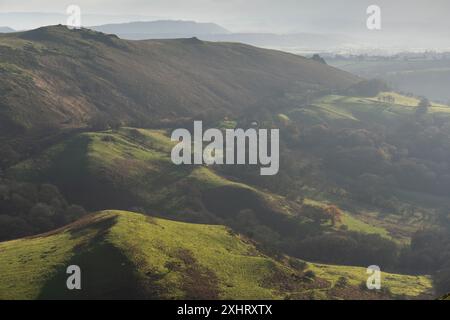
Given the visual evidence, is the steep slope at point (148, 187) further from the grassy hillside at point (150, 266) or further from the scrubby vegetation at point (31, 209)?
the grassy hillside at point (150, 266)

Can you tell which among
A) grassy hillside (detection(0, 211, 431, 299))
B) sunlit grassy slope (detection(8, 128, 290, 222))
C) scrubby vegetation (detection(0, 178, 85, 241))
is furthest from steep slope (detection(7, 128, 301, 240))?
grassy hillside (detection(0, 211, 431, 299))

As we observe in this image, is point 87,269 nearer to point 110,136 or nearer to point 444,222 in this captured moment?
point 110,136

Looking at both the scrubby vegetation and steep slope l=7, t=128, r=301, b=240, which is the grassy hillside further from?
steep slope l=7, t=128, r=301, b=240

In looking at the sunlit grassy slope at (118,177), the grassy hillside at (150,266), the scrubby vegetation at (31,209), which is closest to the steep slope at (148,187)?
the sunlit grassy slope at (118,177)

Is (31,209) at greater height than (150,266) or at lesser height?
lesser

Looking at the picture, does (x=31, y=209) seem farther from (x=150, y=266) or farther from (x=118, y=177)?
(x=150, y=266)

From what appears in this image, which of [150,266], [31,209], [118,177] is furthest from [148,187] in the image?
[150,266]
